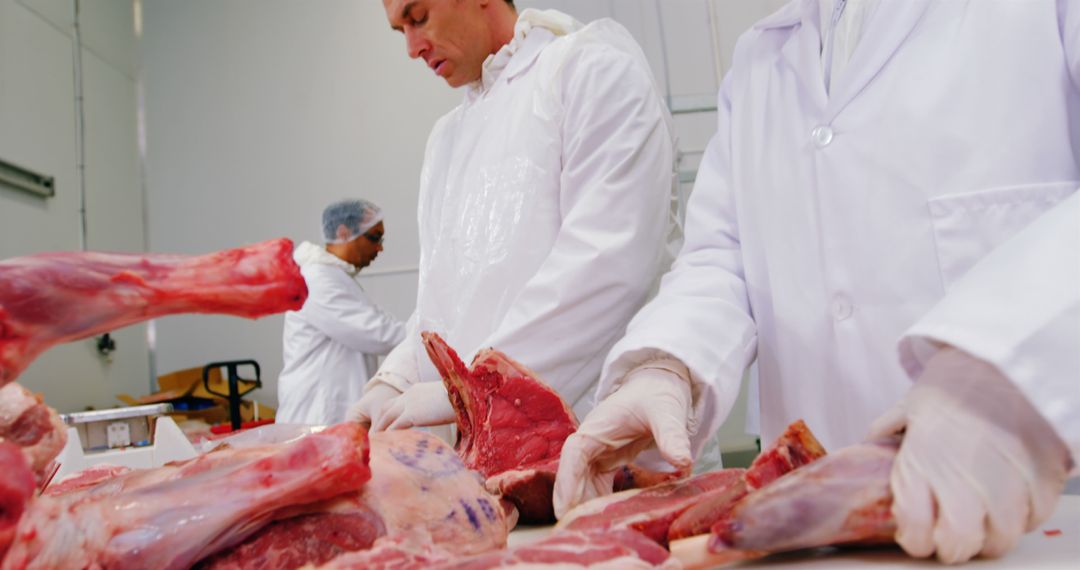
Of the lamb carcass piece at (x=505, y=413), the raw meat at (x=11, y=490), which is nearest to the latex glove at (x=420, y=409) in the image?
the lamb carcass piece at (x=505, y=413)

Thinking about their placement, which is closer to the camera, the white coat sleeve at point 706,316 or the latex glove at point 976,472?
the latex glove at point 976,472

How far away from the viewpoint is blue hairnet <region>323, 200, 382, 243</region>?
18.5 ft

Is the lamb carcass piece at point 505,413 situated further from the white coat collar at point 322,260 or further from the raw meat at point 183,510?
the white coat collar at point 322,260

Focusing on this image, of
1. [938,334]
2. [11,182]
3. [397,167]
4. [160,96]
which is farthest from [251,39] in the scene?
[938,334]

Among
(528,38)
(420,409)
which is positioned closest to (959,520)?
(420,409)

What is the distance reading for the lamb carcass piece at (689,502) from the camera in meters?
0.96

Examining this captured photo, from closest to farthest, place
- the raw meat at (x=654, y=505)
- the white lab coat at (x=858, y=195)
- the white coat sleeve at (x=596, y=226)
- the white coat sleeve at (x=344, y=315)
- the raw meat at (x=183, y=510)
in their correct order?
the raw meat at (x=183, y=510)
the raw meat at (x=654, y=505)
the white lab coat at (x=858, y=195)
the white coat sleeve at (x=596, y=226)
the white coat sleeve at (x=344, y=315)

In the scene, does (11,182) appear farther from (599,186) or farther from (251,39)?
(599,186)

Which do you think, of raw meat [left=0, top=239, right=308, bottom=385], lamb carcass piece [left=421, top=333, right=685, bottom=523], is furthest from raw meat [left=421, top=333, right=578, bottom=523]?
raw meat [left=0, top=239, right=308, bottom=385]

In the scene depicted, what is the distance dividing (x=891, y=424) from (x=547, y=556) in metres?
0.39

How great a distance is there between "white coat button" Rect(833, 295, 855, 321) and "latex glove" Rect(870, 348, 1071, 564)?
67 cm

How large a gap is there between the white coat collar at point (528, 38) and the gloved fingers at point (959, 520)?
1.93 m

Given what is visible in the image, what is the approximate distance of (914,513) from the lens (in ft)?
2.63

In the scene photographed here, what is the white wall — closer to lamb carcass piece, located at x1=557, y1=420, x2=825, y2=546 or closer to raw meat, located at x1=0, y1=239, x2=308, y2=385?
raw meat, located at x1=0, y1=239, x2=308, y2=385
